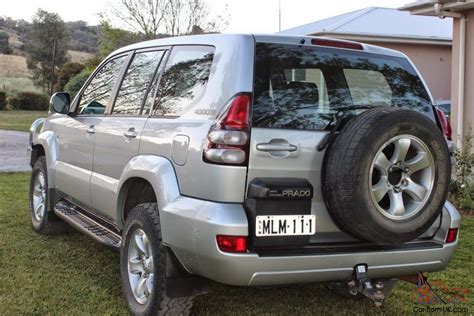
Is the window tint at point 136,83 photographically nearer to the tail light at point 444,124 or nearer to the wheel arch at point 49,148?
the wheel arch at point 49,148

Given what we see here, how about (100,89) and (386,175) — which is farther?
(100,89)

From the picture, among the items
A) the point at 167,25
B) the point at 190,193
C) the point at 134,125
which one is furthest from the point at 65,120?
the point at 167,25

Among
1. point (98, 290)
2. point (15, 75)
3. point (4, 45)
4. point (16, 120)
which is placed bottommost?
point (98, 290)

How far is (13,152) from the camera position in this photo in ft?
44.2

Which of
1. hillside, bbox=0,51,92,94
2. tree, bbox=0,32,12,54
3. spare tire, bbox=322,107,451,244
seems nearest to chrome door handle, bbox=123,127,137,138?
spare tire, bbox=322,107,451,244

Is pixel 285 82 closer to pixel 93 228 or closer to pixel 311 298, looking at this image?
pixel 311 298

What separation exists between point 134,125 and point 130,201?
1.80 ft

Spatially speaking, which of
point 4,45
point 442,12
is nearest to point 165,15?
point 442,12

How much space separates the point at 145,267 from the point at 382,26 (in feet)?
50.2

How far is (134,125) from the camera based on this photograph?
403cm

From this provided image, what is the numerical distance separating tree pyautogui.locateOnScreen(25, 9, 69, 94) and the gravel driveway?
21.8m

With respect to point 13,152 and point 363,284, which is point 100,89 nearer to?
point 363,284

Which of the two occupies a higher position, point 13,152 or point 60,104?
point 60,104

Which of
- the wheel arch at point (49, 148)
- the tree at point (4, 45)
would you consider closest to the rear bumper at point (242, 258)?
the wheel arch at point (49, 148)
